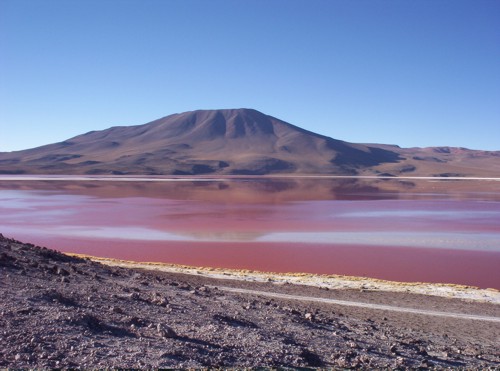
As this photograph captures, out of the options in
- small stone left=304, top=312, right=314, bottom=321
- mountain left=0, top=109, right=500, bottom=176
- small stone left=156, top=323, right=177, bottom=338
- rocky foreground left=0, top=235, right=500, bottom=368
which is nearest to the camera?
rocky foreground left=0, top=235, right=500, bottom=368

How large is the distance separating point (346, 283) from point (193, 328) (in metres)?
7.77

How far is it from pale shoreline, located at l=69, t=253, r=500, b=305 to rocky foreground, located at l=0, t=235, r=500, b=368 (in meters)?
1.36

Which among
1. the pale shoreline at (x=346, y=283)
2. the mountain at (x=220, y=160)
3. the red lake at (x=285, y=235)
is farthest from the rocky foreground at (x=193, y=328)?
the mountain at (x=220, y=160)

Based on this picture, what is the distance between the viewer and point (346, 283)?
14898 mm

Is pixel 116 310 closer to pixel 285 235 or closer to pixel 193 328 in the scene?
pixel 193 328

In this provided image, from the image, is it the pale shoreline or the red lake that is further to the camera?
the red lake

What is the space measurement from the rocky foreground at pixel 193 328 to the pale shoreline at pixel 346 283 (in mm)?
1365

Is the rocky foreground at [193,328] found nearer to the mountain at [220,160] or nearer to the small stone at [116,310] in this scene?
the small stone at [116,310]

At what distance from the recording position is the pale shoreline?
1391 cm

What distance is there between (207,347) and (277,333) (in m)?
1.67

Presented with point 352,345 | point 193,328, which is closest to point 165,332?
point 193,328

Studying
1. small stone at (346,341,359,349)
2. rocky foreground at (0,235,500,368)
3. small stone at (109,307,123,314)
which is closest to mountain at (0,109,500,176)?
rocky foreground at (0,235,500,368)

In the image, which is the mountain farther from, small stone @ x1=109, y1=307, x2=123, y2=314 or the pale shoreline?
small stone @ x1=109, y1=307, x2=123, y2=314

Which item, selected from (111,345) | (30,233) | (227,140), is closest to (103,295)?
(111,345)
